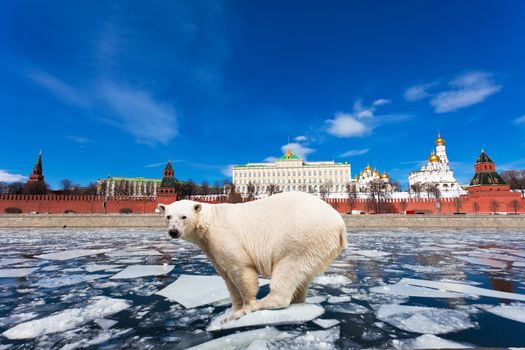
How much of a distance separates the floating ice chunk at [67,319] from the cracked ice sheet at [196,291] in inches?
33.5

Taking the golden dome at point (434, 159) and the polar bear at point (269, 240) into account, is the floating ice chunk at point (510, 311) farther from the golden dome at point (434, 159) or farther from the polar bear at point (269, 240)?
the golden dome at point (434, 159)

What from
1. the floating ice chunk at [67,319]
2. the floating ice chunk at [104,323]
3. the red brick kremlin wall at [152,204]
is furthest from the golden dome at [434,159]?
the floating ice chunk at [104,323]

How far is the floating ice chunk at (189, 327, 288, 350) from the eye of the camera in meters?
3.02

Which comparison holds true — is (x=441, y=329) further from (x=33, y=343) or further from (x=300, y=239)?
(x=33, y=343)

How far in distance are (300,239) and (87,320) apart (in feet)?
10.6

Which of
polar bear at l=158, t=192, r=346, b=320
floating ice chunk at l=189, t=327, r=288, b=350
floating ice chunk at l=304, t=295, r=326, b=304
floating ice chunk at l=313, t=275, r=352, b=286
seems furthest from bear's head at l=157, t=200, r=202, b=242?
floating ice chunk at l=313, t=275, r=352, b=286

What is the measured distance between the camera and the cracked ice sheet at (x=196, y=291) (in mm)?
4898

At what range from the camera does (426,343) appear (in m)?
3.07

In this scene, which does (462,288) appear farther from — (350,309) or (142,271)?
(142,271)

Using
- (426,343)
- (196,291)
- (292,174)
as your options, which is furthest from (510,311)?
(292,174)

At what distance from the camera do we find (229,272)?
373 cm

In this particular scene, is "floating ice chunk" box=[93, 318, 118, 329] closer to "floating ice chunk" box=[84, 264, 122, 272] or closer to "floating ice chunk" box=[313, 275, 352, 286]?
"floating ice chunk" box=[313, 275, 352, 286]

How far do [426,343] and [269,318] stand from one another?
5.90 feet

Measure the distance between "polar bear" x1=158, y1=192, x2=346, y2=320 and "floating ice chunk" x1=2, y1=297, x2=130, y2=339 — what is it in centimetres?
189
